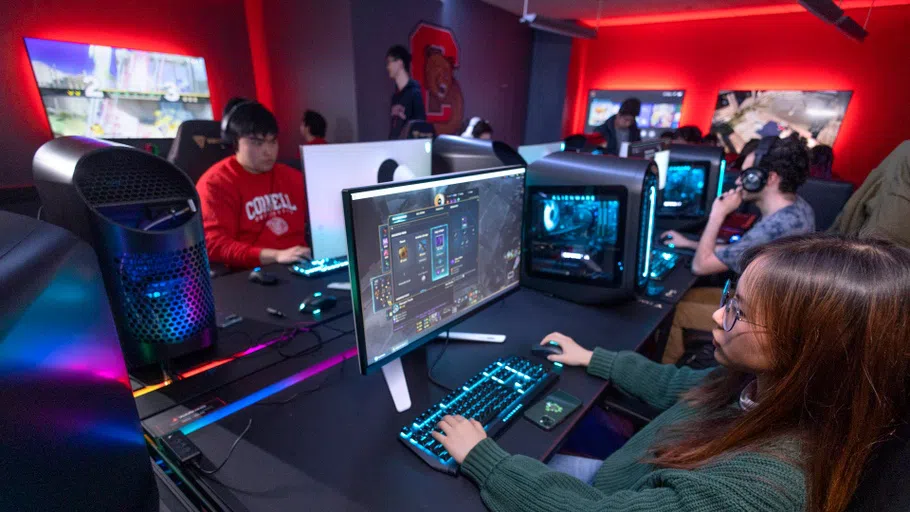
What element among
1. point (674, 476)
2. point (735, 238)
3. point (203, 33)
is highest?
point (203, 33)

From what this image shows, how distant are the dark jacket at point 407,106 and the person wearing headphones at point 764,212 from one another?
2.74 m

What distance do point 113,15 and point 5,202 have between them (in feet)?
5.52

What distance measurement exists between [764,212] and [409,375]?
2075 mm

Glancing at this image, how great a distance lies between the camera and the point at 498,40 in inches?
232

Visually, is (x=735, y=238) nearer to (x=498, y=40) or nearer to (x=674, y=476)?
(x=674, y=476)

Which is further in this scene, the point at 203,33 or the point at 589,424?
the point at 203,33

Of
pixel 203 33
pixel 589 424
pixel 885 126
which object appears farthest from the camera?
pixel 885 126

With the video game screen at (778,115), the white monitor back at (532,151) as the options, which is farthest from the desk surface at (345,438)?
the video game screen at (778,115)

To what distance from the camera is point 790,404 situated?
1.99 feet

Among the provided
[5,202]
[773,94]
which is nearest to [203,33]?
[5,202]

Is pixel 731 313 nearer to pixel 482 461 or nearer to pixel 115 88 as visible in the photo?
pixel 482 461

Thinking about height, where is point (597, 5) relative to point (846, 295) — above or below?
above

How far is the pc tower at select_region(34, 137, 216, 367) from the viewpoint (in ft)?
2.72

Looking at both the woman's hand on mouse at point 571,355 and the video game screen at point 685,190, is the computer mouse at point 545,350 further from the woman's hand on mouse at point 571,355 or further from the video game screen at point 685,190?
the video game screen at point 685,190
